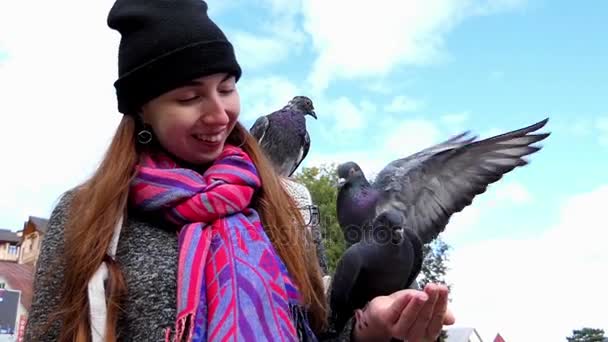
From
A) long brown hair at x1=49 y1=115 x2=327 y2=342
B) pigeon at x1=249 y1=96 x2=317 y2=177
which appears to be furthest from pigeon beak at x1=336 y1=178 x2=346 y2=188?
pigeon at x1=249 y1=96 x2=317 y2=177

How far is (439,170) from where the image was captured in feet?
8.03

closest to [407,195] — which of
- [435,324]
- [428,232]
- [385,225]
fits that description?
[428,232]

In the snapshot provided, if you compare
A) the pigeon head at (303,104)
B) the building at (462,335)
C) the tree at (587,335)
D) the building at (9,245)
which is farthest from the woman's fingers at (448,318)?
the building at (9,245)

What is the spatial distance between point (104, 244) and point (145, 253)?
0.43 feet

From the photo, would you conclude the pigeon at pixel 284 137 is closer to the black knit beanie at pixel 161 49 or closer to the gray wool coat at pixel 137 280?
the black knit beanie at pixel 161 49

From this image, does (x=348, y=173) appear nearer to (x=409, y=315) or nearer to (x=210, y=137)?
(x=210, y=137)

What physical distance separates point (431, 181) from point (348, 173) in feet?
1.10

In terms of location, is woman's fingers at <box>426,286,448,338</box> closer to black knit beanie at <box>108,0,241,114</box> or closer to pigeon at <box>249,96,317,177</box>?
black knit beanie at <box>108,0,241,114</box>

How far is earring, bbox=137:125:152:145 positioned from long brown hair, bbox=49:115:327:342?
0.08ft

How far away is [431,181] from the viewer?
241 centimetres

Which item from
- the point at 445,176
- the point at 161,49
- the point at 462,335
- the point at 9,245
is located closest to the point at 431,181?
the point at 445,176

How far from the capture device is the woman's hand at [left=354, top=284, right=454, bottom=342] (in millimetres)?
1597

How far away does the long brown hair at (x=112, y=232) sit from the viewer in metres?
1.75

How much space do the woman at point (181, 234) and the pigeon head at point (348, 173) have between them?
35 cm
